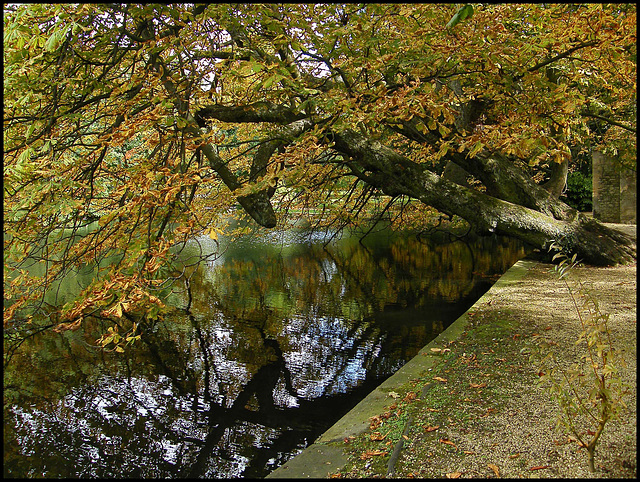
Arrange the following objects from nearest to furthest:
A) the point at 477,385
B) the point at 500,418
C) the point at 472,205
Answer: the point at 500,418, the point at 477,385, the point at 472,205

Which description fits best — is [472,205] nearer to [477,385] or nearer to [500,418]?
[477,385]

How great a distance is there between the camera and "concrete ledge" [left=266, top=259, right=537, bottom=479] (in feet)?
10.7

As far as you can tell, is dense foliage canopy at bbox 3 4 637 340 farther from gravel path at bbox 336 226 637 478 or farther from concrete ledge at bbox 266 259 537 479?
gravel path at bbox 336 226 637 478

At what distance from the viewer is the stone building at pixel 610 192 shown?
1462 centimetres

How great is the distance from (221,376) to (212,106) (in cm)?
362

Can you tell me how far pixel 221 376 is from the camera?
652cm

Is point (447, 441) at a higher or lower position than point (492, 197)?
lower

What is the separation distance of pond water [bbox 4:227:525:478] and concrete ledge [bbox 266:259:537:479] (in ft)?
2.79

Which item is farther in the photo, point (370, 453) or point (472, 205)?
point (472, 205)

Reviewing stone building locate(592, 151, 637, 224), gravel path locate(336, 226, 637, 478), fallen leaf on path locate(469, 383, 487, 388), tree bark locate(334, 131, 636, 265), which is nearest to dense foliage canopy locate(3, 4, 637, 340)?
tree bark locate(334, 131, 636, 265)

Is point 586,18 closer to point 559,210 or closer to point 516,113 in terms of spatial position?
point 516,113

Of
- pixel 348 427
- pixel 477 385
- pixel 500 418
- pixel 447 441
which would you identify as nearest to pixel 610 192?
pixel 477 385

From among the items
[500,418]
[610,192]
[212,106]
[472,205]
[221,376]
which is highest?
[212,106]

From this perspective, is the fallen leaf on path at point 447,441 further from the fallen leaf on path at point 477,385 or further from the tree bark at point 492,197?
the tree bark at point 492,197
